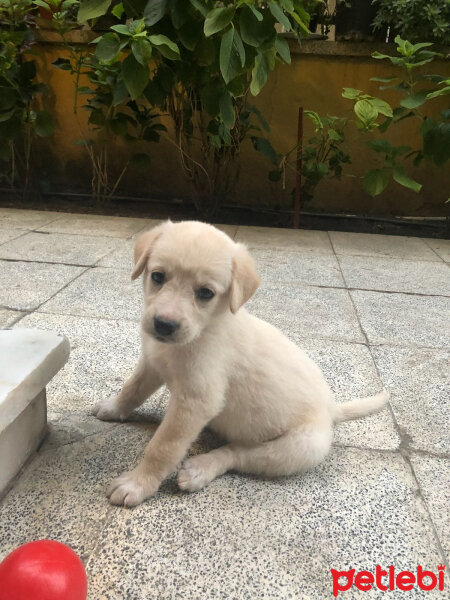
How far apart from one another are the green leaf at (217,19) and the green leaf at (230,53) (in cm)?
10

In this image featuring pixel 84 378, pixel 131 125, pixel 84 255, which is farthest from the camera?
pixel 131 125

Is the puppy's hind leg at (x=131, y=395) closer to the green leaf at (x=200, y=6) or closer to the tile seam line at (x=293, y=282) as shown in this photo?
the tile seam line at (x=293, y=282)

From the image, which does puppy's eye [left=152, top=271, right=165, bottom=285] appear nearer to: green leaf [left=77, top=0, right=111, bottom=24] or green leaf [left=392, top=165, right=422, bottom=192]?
green leaf [left=77, top=0, right=111, bottom=24]

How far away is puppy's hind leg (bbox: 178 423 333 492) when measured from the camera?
1795 millimetres

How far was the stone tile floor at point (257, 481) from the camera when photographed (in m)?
1.47

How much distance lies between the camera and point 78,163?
721 cm

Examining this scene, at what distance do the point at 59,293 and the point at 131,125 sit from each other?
394 cm

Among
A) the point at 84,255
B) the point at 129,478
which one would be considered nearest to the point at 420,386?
the point at 129,478

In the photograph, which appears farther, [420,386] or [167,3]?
[167,3]

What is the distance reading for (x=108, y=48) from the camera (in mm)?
4691

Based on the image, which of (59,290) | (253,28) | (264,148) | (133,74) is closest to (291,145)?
(264,148)

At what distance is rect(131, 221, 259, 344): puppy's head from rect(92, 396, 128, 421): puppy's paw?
2.12 feet

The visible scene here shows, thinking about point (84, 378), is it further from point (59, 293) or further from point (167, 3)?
point (167, 3)

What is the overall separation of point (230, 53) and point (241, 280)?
350cm
